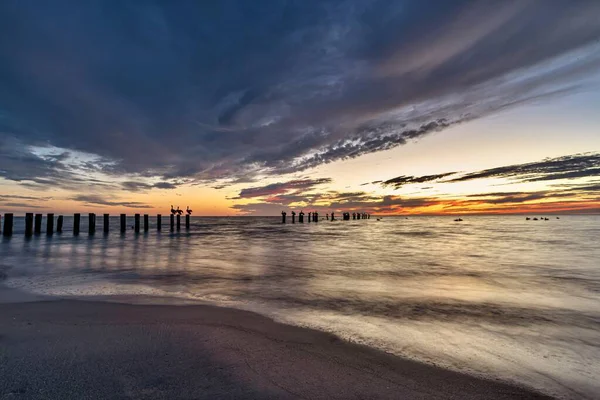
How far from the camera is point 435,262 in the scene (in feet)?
48.8

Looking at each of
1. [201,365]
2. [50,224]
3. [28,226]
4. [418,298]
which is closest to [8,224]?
[28,226]

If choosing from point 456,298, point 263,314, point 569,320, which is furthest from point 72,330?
point 569,320

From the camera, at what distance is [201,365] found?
3.47 m

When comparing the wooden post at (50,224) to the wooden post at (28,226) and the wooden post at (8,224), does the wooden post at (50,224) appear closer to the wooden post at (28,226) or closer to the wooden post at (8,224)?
the wooden post at (28,226)

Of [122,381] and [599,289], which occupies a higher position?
[122,381]

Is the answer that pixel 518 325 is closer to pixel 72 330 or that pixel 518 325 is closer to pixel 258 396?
pixel 258 396

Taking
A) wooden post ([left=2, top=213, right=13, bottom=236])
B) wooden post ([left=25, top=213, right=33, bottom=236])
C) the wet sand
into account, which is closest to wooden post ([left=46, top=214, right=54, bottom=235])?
wooden post ([left=25, top=213, right=33, bottom=236])

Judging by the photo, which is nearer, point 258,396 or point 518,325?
point 258,396

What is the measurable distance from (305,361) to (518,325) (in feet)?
14.7

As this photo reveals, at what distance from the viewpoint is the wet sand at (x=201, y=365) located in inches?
117

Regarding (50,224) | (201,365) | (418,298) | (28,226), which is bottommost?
(418,298)

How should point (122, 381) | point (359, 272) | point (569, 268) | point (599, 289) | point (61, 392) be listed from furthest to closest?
1. point (569, 268)
2. point (359, 272)
3. point (599, 289)
4. point (122, 381)
5. point (61, 392)

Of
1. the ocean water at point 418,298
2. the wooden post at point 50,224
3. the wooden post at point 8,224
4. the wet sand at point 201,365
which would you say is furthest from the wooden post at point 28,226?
the wet sand at point 201,365

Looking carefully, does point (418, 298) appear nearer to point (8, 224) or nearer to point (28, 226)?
point (28, 226)
